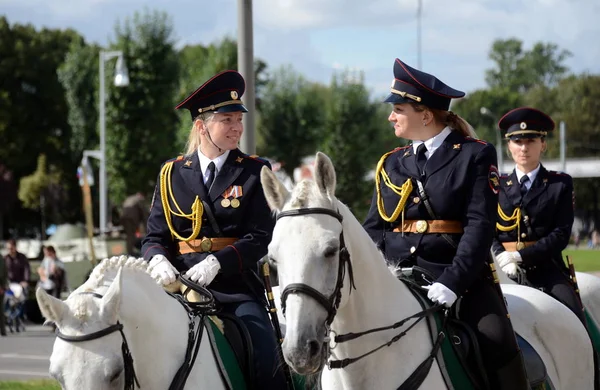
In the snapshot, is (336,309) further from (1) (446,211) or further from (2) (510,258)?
(2) (510,258)

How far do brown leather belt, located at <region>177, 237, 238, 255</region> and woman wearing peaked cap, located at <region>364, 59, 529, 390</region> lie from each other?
3.25 ft

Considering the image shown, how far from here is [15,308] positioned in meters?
24.4

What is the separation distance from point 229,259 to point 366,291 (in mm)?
1260

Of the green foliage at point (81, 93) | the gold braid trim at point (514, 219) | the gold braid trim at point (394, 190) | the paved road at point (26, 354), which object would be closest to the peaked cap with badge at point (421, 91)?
the gold braid trim at point (394, 190)

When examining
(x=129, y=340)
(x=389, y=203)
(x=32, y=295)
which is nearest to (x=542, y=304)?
(x=389, y=203)

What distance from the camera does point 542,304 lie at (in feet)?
25.0

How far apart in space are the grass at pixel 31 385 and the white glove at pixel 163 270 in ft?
21.2

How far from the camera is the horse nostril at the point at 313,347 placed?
4.71 m

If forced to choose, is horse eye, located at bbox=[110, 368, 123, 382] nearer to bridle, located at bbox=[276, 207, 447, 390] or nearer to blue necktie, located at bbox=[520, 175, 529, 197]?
bridle, located at bbox=[276, 207, 447, 390]

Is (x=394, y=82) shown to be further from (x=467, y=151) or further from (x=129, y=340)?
(x=129, y=340)

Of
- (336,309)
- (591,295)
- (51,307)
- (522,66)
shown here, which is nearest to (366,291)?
(336,309)

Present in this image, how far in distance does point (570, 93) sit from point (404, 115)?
301ft

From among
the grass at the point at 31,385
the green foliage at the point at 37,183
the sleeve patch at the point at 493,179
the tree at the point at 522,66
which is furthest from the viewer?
the tree at the point at 522,66

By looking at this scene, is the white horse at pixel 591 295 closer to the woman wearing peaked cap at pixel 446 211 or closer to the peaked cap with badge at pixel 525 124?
the peaked cap with badge at pixel 525 124
